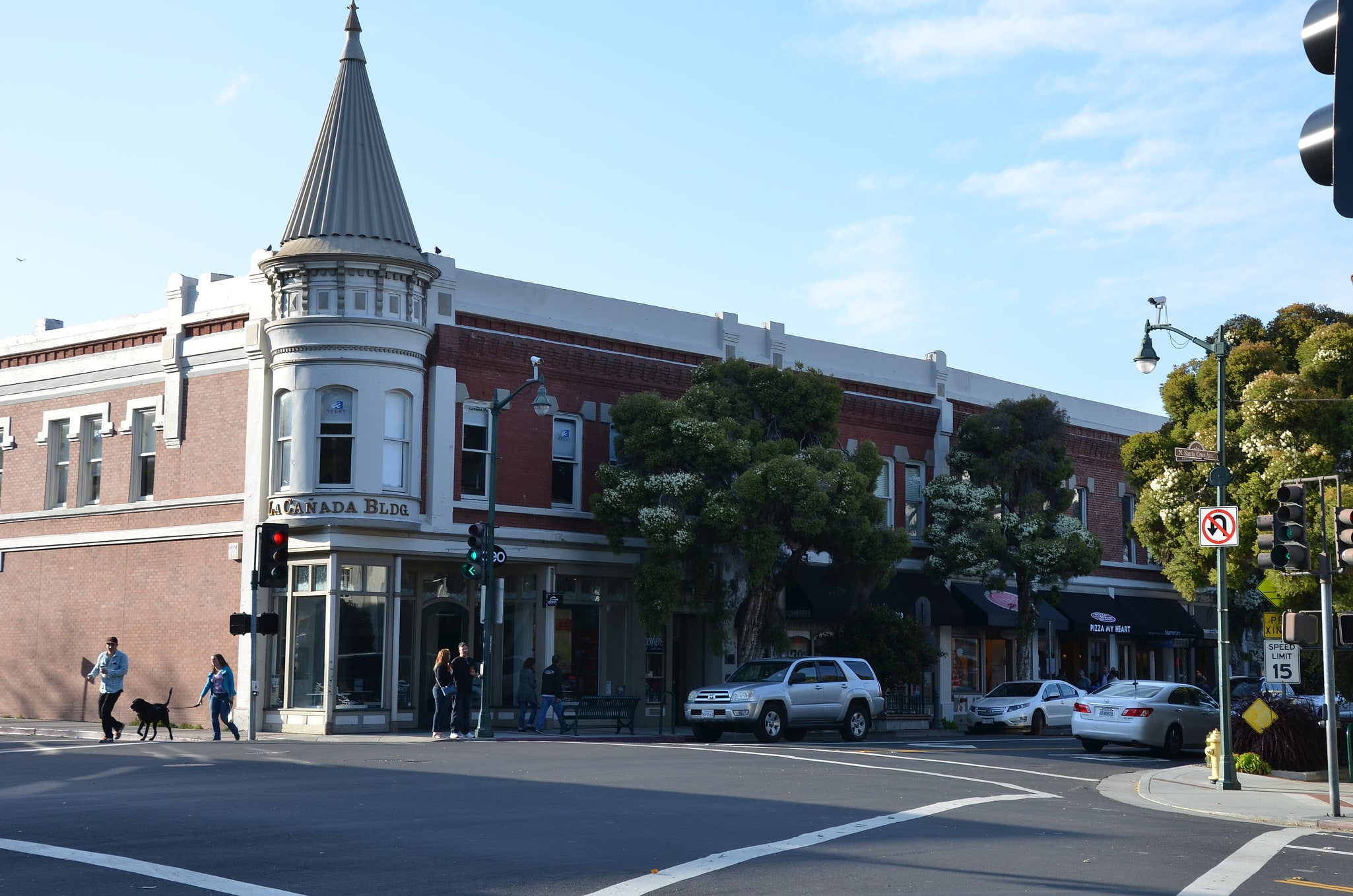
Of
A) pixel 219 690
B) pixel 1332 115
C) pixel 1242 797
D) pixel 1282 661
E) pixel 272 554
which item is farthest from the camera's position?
pixel 219 690

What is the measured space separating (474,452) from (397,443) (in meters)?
2.24

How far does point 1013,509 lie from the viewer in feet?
134

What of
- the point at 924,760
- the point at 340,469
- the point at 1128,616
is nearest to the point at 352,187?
the point at 340,469

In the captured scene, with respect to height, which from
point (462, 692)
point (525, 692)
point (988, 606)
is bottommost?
point (525, 692)

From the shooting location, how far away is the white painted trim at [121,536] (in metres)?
31.5

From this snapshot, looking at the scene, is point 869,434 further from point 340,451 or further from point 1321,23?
point 1321,23

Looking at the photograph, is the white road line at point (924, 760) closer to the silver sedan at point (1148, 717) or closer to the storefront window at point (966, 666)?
the silver sedan at point (1148, 717)

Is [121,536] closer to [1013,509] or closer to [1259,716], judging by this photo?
[1013,509]

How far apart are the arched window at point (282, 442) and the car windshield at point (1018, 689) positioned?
18.1m

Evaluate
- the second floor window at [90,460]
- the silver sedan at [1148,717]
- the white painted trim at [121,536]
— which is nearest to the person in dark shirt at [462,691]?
the white painted trim at [121,536]

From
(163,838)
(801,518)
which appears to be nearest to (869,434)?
(801,518)

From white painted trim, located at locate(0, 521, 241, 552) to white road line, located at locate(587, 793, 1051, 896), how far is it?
19869 millimetres

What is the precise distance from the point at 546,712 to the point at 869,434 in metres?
14.4

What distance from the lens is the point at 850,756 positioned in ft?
77.3
